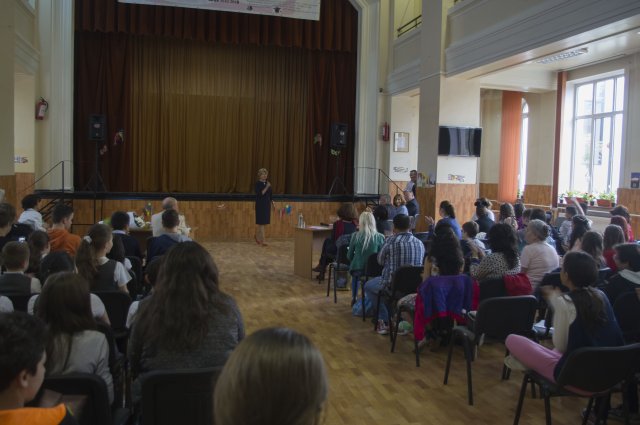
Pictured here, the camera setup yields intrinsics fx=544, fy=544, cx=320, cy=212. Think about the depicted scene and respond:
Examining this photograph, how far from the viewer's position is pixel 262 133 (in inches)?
583

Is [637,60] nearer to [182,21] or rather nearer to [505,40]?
[505,40]

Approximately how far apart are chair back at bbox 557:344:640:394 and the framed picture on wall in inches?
423

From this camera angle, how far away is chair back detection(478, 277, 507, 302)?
4.40 meters

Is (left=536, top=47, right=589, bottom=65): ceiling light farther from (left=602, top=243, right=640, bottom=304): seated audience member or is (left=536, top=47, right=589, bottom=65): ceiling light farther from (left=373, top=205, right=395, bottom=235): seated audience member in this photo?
(left=602, top=243, right=640, bottom=304): seated audience member

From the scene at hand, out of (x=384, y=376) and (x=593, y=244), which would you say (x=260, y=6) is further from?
(x=384, y=376)

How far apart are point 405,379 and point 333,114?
35.1ft

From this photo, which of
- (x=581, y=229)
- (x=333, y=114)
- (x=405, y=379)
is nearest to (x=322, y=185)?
(x=333, y=114)

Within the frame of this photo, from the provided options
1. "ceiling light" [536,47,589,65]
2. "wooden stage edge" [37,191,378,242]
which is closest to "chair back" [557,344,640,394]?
"ceiling light" [536,47,589,65]

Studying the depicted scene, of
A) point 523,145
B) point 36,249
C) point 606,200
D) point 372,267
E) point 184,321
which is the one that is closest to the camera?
point 184,321

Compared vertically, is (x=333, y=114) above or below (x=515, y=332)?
above

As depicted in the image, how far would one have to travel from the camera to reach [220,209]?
1284 centimetres

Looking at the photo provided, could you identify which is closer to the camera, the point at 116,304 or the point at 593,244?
the point at 116,304

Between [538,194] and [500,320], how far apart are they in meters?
10.4

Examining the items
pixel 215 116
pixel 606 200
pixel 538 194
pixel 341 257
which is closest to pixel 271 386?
pixel 341 257
